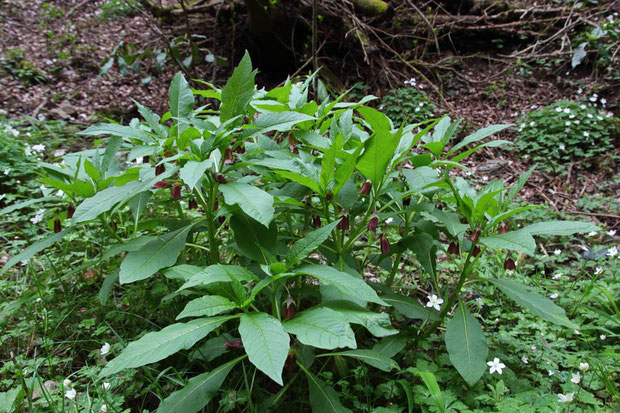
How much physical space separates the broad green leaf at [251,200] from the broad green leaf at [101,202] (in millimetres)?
345

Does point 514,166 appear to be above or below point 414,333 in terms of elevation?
below

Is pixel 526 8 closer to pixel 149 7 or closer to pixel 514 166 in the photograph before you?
pixel 514 166

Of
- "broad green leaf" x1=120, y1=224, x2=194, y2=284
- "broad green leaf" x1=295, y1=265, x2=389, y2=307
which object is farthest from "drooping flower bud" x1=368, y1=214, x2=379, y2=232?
"broad green leaf" x1=120, y1=224, x2=194, y2=284

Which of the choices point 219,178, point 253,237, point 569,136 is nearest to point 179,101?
point 219,178

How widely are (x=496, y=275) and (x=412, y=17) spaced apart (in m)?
5.31

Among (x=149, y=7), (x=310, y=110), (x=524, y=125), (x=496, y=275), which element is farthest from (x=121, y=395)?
(x=149, y=7)

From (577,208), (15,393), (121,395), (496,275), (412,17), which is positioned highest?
(412,17)

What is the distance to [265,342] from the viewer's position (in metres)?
1.16

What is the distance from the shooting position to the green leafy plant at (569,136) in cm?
454

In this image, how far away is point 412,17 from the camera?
6574 millimetres

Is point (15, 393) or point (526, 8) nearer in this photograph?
point (15, 393)

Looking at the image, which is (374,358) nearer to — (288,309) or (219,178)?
(288,309)

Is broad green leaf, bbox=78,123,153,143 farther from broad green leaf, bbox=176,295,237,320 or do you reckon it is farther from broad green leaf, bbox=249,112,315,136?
broad green leaf, bbox=176,295,237,320

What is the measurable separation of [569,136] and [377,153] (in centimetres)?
433
